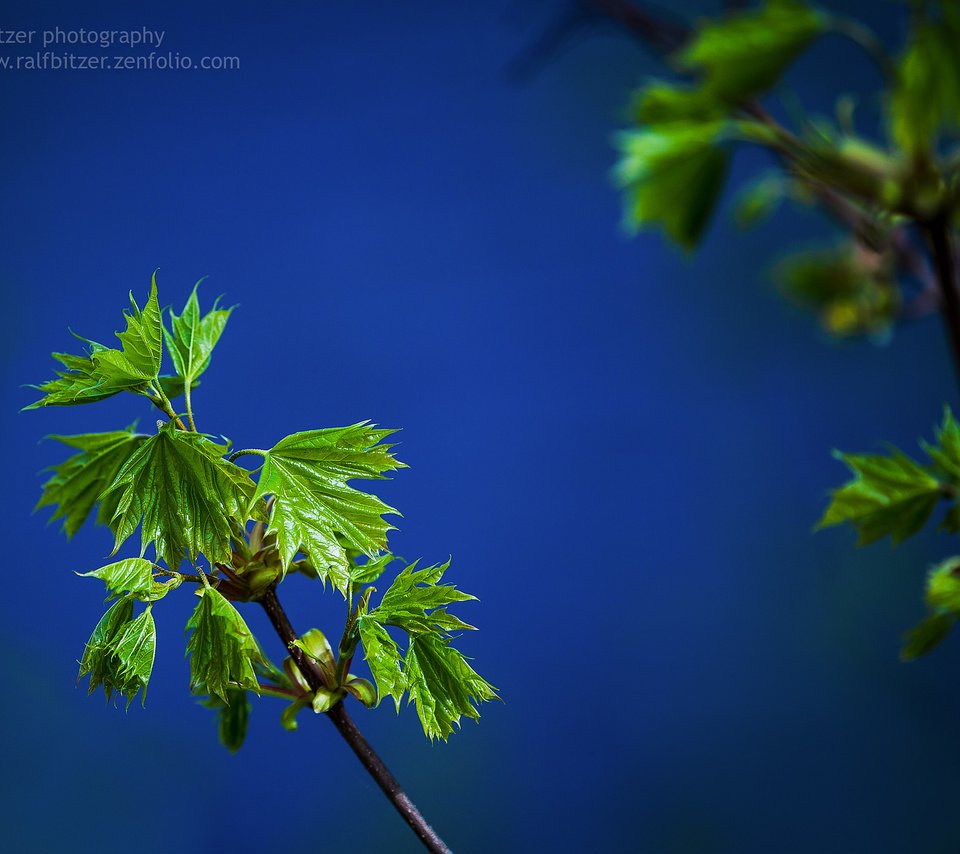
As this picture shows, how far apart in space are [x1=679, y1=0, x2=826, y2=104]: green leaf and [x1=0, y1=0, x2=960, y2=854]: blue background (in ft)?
2.54

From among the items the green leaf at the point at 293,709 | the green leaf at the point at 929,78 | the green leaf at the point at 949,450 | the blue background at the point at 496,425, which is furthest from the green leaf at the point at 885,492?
the blue background at the point at 496,425

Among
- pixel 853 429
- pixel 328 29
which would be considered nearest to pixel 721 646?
pixel 853 429

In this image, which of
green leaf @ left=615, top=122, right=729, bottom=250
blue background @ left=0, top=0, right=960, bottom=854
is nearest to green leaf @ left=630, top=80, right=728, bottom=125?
green leaf @ left=615, top=122, right=729, bottom=250

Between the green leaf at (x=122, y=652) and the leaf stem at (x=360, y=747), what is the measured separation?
1.7 inches

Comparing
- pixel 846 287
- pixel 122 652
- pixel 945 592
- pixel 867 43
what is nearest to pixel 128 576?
pixel 122 652

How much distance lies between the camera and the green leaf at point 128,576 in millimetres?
311

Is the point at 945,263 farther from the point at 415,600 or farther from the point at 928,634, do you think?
the point at 415,600

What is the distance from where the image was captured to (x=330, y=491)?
33 cm

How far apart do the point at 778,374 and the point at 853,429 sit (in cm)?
17

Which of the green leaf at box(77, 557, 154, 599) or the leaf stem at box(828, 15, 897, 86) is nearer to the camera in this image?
the green leaf at box(77, 557, 154, 599)

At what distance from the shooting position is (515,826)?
135cm

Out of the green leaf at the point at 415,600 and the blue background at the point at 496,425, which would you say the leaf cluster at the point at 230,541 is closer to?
the green leaf at the point at 415,600

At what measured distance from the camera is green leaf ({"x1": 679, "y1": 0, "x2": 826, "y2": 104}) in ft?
1.65

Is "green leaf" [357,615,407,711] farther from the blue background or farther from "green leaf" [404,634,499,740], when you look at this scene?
the blue background
